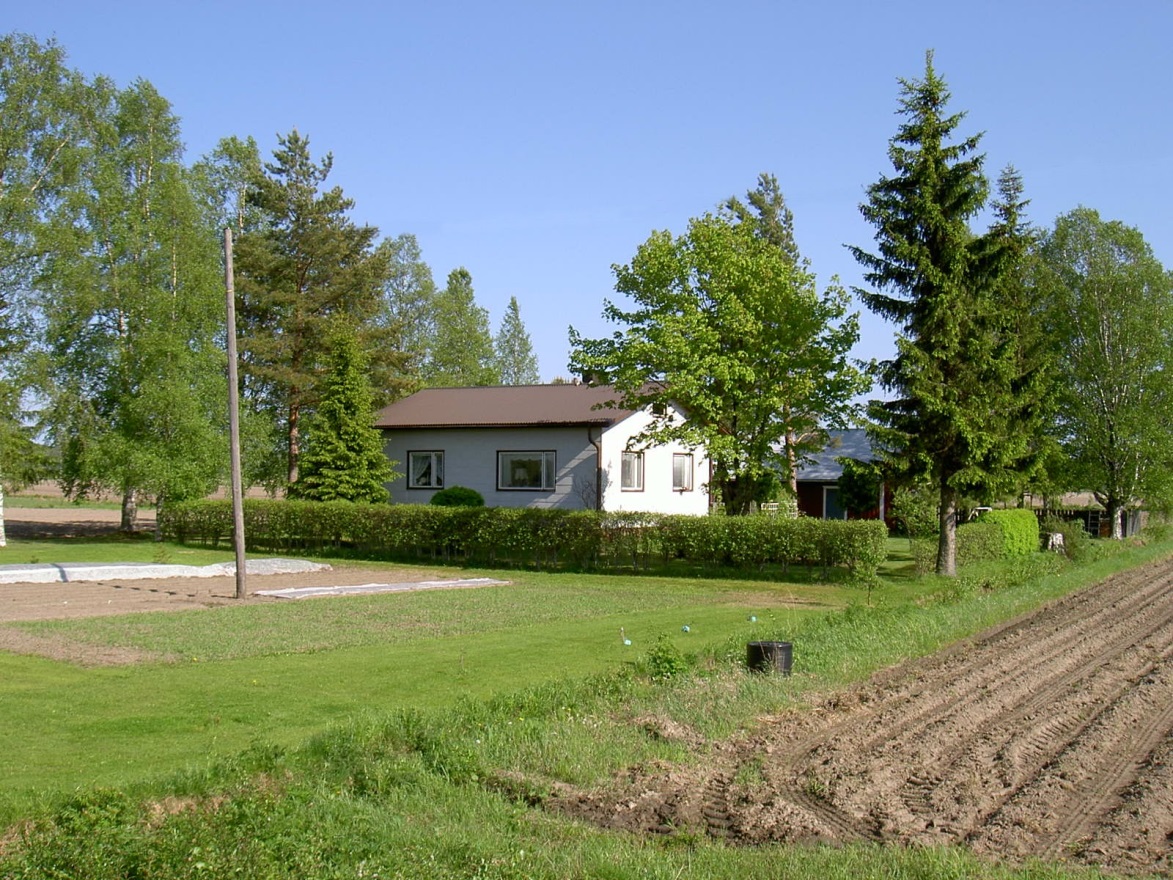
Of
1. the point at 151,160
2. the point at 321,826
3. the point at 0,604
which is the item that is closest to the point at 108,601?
the point at 0,604

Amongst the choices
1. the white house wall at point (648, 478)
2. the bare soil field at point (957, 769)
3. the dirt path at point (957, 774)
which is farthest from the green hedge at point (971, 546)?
the dirt path at point (957, 774)

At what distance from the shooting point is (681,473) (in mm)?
36312

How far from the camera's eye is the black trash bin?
35.9 ft

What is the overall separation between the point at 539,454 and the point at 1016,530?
14009 mm

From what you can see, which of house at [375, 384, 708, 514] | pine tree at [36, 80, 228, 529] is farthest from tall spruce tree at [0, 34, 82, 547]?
house at [375, 384, 708, 514]

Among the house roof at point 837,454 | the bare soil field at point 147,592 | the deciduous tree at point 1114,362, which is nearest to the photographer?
the bare soil field at point 147,592

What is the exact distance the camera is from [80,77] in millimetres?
35188

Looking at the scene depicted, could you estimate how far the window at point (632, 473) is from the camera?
109 feet

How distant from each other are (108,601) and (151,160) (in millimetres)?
23616

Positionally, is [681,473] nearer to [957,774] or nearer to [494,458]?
[494,458]

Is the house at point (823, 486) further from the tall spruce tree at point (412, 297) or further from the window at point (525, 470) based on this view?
the tall spruce tree at point (412, 297)

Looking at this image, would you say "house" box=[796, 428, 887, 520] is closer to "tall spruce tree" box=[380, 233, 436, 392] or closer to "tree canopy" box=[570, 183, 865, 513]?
"tree canopy" box=[570, 183, 865, 513]

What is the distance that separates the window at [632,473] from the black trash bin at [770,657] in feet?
71.5

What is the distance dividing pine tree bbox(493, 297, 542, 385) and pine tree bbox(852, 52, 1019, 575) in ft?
176
